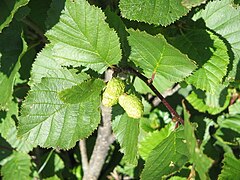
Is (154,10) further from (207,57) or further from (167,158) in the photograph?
(167,158)

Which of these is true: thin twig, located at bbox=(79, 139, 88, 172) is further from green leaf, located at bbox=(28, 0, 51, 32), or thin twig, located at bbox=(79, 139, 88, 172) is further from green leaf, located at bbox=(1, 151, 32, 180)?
green leaf, located at bbox=(28, 0, 51, 32)

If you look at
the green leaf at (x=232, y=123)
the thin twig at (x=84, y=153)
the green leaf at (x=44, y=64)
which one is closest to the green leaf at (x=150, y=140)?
the green leaf at (x=232, y=123)

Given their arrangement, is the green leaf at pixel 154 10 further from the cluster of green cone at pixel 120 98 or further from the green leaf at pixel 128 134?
the green leaf at pixel 128 134

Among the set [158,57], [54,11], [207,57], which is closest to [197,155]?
[158,57]

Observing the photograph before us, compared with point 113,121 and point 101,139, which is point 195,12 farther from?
point 101,139

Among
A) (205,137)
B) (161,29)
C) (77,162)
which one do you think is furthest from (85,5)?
(77,162)

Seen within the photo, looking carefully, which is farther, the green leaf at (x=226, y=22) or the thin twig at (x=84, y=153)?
the thin twig at (x=84, y=153)
